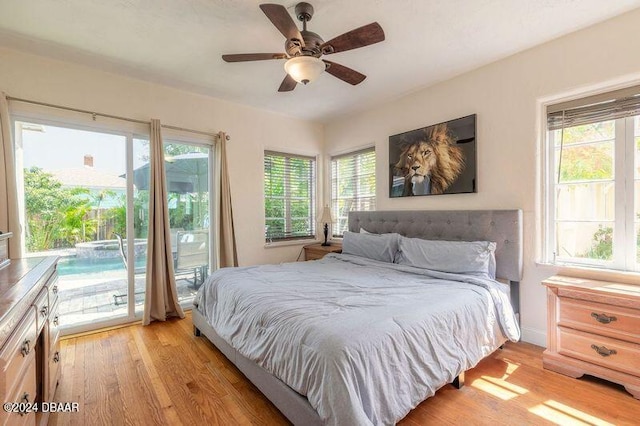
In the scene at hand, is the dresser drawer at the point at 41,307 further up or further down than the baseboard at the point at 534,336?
further up

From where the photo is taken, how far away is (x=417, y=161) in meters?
3.49

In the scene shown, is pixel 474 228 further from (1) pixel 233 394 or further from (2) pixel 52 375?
(2) pixel 52 375

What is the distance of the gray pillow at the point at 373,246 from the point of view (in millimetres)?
3230

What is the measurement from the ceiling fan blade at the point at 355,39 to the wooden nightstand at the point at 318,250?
2.63 metres

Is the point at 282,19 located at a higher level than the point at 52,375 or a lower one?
higher

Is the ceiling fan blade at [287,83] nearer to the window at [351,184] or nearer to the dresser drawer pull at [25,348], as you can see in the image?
the window at [351,184]

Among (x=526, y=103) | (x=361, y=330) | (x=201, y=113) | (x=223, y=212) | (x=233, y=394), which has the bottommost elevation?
(x=233, y=394)

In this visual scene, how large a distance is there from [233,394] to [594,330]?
2509mm

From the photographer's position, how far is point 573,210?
2561 millimetres

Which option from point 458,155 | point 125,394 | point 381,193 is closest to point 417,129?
point 458,155

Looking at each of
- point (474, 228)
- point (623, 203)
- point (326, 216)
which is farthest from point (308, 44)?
point (326, 216)

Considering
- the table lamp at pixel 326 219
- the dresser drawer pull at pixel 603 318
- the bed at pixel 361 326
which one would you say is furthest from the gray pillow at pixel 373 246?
the dresser drawer pull at pixel 603 318

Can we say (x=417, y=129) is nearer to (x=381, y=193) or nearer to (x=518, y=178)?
(x=381, y=193)

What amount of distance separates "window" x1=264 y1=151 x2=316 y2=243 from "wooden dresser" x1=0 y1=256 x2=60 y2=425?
8.68 ft
